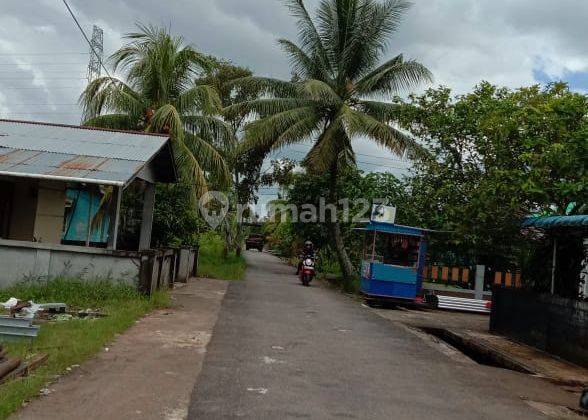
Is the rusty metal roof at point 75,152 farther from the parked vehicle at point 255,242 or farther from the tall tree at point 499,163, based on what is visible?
the parked vehicle at point 255,242

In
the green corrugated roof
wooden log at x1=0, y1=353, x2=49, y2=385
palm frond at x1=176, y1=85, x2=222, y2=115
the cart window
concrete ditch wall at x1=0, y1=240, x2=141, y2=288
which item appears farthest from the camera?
palm frond at x1=176, y1=85, x2=222, y2=115

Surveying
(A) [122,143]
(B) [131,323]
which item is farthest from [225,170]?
(B) [131,323]

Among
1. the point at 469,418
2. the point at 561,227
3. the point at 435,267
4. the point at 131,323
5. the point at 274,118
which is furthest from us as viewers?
the point at 274,118

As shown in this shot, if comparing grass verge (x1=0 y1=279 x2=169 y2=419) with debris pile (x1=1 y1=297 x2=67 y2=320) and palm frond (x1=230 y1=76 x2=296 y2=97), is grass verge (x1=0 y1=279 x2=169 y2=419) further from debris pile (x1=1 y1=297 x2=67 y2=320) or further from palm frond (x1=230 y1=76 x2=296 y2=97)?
palm frond (x1=230 y1=76 x2=296 y2=97)

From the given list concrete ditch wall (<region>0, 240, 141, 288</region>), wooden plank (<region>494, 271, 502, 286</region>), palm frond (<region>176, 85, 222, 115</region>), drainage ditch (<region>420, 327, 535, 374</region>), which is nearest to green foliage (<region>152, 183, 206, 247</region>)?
palm frond (<region>176, 85, 222, 115</region>)

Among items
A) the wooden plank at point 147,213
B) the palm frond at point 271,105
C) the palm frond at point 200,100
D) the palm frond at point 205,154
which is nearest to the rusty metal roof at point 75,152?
the wooden plank at point 147,213

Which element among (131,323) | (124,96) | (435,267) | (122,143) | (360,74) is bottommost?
(131,323)

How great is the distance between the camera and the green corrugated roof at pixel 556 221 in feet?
31.3

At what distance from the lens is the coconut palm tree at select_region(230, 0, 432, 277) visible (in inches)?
798

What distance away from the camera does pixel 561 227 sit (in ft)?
35.4

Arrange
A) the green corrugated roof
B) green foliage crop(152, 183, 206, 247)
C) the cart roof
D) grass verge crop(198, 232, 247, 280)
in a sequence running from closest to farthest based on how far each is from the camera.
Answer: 1. the green corrugated roof
2. the cart roof
3. green foliage crop(152, 183, 206, 247)
4. grass verge crop(198, 232, 247, 280)

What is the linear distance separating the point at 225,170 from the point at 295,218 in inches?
363

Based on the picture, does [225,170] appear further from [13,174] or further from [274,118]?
[13,174]

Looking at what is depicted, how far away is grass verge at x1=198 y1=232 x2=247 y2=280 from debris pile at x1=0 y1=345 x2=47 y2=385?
15.6 metres
